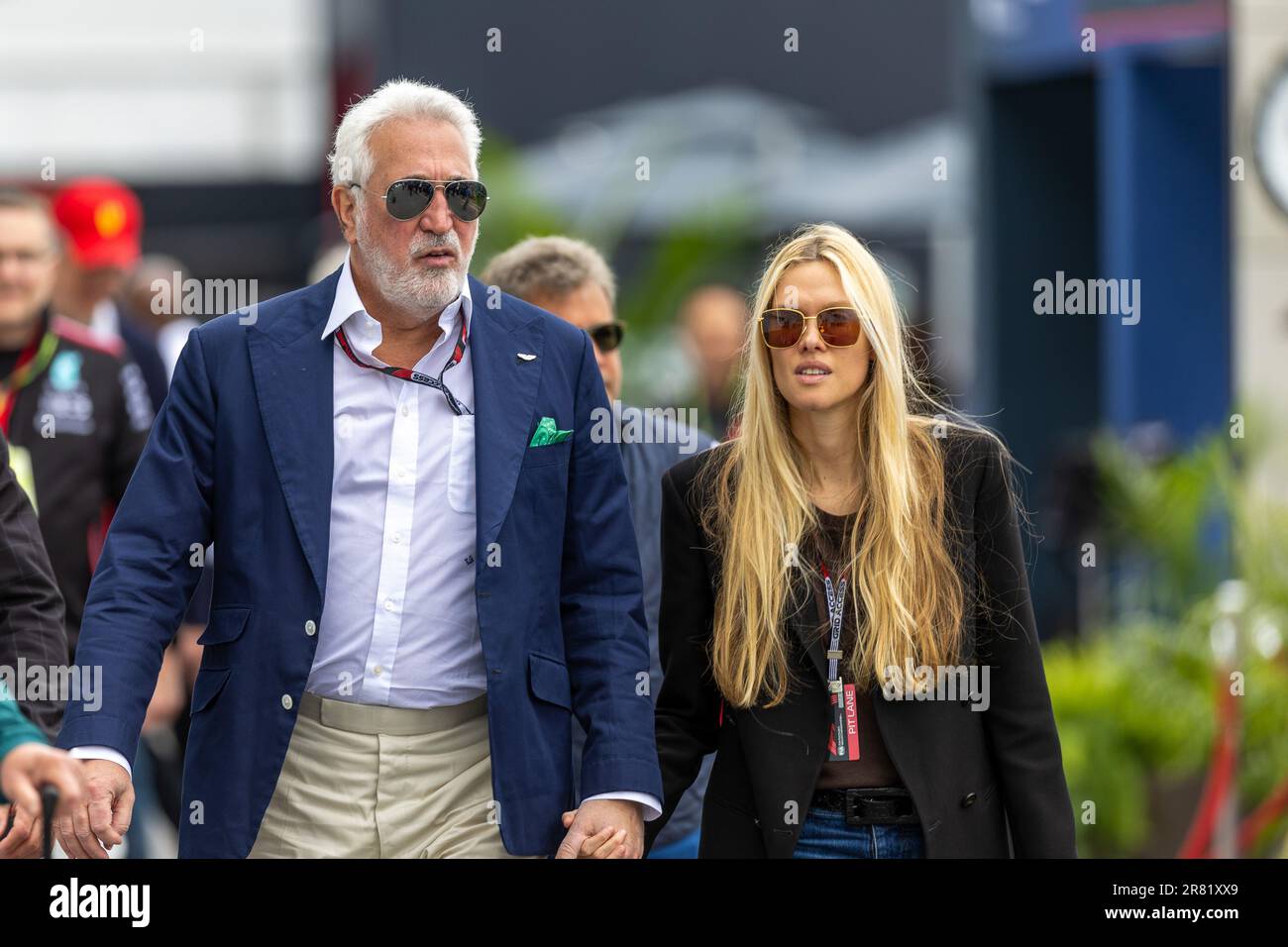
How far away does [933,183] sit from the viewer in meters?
16.4

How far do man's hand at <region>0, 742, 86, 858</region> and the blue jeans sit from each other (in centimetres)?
128

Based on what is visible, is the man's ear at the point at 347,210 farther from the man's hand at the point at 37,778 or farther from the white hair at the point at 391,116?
the man's hand at the point at 37,778

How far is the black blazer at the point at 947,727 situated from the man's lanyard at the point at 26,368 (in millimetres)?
2545

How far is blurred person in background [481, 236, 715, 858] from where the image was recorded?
483 cm

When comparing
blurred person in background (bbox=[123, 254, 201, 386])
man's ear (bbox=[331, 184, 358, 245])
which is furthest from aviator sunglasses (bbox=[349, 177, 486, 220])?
blurred person in background (bbox=[123, 254, 201, 386])

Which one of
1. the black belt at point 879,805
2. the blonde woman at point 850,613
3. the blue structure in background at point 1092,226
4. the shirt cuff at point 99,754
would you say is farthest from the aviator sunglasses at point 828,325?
the blue structure in background at point 1092,226

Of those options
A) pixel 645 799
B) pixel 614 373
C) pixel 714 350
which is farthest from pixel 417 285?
pixel 714 350

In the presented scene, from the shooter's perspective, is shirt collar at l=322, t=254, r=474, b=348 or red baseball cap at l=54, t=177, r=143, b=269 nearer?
shirt collar at l=322, t=254, r=474, b=348

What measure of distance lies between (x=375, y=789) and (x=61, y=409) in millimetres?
2470

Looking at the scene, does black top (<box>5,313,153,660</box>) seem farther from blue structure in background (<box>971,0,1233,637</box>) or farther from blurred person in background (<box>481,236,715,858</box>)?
blue structure in background (<box>971,0,1233,637</box>)

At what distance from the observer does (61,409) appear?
584 cm

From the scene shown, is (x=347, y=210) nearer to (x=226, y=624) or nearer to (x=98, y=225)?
(x=226, y=624)

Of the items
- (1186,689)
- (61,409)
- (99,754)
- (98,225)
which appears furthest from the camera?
(1186,689)
